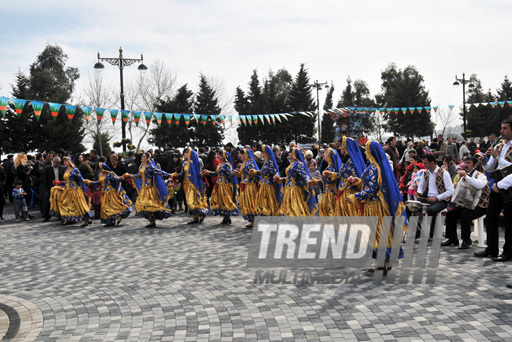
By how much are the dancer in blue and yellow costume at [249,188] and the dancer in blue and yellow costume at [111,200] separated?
11.0 ft

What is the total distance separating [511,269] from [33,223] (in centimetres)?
1271

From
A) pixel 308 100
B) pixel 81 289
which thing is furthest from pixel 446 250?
pixel 308 100

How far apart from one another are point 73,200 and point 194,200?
3458 mm

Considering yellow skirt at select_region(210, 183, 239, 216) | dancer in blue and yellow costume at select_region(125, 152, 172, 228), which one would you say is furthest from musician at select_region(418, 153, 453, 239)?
dancer in blue and yellow costume at select_region(125, 152, 172, 228)

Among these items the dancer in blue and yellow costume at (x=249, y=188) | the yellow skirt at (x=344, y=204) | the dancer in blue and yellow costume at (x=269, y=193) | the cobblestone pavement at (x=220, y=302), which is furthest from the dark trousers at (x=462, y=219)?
the dancer in blue and yellow costume at (x=249, y=188)

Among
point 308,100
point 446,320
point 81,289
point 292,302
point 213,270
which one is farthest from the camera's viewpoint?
point 308,100

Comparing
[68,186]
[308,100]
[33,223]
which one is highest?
[308,100]

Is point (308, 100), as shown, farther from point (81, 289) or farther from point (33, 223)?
point (81, 289)

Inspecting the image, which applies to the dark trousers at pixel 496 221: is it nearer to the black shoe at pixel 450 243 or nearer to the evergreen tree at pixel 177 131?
the black shoe at pixel 450 243

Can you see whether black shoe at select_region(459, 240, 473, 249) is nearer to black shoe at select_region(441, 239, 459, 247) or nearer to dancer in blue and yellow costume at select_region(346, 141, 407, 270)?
black shoe at select_region(441, 239, 459, 247)

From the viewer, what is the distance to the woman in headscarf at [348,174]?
8.34 metres

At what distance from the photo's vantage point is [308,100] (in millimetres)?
62531

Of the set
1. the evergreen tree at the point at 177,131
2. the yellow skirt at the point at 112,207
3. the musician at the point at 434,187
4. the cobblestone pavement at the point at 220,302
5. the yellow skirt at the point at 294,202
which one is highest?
the evergreen tree at the point at 177,131

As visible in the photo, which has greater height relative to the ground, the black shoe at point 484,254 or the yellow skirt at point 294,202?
the yellow skirt at point 294,202
